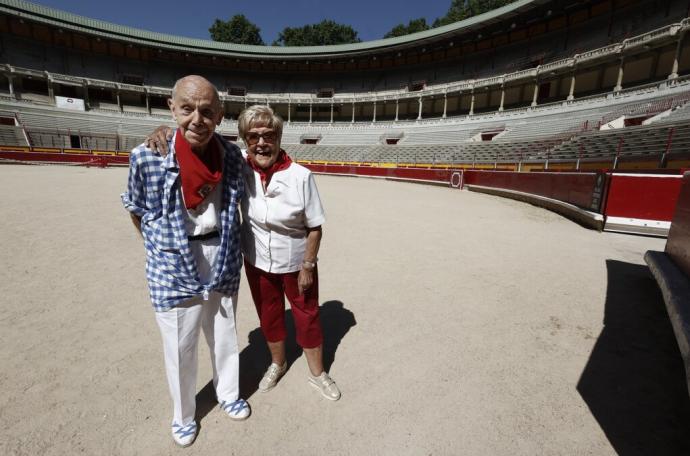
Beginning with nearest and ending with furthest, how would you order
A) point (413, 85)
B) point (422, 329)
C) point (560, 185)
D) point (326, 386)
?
point (326, 386), point (422, 329), point (560, 185), point (413, 85)

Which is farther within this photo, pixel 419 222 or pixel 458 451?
pixel 419 222

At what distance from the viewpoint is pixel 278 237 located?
1906 mm

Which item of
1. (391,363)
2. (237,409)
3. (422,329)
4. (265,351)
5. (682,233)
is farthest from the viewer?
(682,233)

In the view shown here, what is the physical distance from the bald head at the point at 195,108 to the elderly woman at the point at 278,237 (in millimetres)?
165

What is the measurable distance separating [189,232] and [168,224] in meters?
0.13

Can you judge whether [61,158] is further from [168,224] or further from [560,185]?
[560,185]

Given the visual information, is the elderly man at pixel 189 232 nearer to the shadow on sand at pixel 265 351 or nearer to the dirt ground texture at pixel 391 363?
the shadow on sand at pixel 265 351

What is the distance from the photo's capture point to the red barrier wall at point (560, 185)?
7.16 m

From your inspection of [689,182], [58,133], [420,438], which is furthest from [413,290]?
[58,133]

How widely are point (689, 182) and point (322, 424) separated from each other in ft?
13.6

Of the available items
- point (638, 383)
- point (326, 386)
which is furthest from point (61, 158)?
point (638, 383)

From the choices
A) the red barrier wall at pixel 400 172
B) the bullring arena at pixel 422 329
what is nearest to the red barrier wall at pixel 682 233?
the bullring arena at pixel 422 329

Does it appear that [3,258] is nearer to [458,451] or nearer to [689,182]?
[458,451]

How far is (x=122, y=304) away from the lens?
3170 mm
